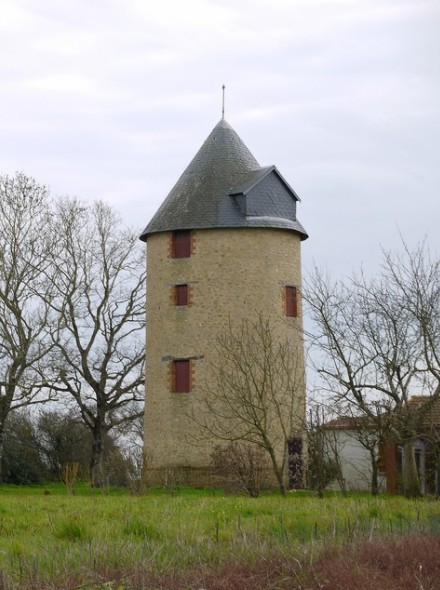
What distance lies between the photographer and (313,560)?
9977 millimetres

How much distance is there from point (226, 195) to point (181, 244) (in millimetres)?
2219

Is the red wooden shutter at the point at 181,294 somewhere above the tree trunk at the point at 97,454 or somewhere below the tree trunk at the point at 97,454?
above

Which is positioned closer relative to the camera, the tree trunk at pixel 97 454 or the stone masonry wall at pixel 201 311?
the stone masonry wall at pixel 201 311

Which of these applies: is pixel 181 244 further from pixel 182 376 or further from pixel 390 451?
pixel 390 451

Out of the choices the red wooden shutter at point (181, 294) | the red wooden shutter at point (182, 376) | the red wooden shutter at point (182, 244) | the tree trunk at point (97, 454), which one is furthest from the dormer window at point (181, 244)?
the tree trunk at point (97, 454)

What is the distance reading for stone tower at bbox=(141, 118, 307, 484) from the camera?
35219 millimetres

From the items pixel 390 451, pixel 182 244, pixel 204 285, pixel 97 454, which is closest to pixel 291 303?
pixel 204 285

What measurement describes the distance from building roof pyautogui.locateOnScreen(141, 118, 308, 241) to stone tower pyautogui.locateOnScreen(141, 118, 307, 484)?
4 centimetres

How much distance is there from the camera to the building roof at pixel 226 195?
3559cm

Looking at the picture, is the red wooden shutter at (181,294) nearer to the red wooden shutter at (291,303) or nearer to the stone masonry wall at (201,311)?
the stone masonry wall at (201,311)

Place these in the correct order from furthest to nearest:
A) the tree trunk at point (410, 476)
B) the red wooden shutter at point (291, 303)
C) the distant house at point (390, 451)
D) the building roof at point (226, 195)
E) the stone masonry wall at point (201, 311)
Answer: the red wooden shutter at point (291, 303) < the building roof at point (226, 195) < the stone masonry wall at point (201, 311) < the tree trunk at point (410, 476) < the distant house at point (390, 451)

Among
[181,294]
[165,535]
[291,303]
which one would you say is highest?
[181,294]

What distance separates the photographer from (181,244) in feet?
119

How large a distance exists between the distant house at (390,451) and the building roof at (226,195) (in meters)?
7.73
